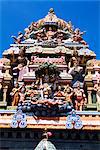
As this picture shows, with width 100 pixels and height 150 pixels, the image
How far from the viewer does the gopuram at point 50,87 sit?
2020 cm

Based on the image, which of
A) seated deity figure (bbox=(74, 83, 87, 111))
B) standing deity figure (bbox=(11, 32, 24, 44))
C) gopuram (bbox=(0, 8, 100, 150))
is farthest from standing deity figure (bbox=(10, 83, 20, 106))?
standing deity figure (bbox=(11, 32, 24, 44))

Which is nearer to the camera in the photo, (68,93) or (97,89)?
(68,93)

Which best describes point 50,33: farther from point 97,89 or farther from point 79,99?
point 79,99

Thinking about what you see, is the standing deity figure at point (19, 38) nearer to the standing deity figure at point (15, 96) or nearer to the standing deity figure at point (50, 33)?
the standing deity figure at point (50, 33)

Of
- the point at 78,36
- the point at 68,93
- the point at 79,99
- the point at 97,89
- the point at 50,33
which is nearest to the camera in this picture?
the point at 79,99

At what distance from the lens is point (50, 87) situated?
2338 centimetres

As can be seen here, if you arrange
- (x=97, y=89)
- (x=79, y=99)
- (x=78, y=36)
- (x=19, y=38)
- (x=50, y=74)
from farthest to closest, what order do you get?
(x=78, y=36) → (x=19, y=38) → (x=50, y=74) → (x=97, y=89) → (x=79, y=99)

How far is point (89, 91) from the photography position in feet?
79.9

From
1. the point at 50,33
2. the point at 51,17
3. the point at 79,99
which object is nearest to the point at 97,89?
the point at 79,99

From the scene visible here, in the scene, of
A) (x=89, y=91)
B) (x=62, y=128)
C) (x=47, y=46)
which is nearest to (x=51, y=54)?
(x=47, y=46)

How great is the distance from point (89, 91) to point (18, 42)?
25.5ft

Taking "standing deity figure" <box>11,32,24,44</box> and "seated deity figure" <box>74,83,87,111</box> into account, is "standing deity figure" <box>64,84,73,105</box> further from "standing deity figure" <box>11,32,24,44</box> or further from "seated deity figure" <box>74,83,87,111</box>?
"standing deity figure" <box>11,32,24,44</box>

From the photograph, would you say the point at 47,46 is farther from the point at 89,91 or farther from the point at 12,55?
the point at 89,91

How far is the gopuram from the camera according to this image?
20.2 meters
